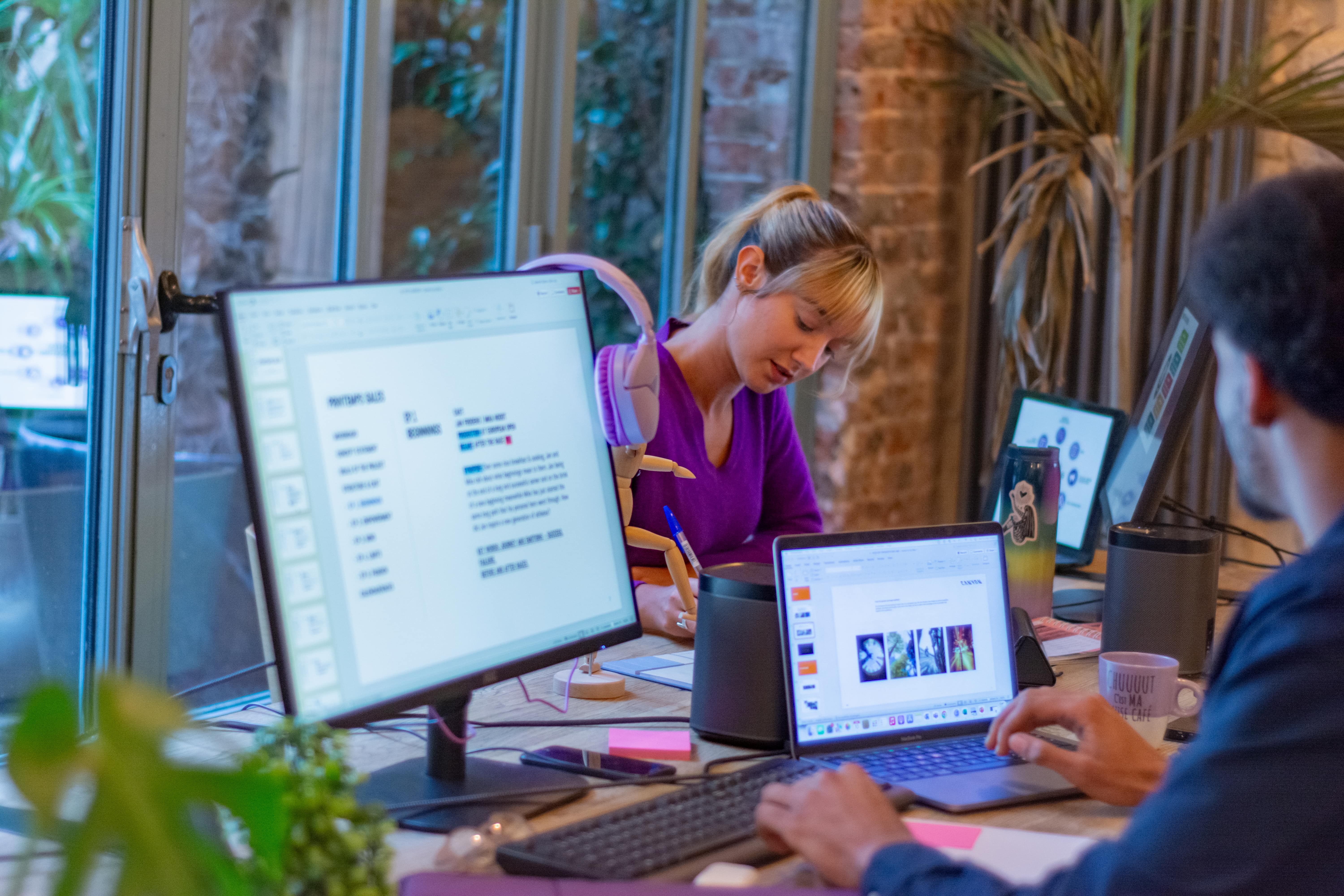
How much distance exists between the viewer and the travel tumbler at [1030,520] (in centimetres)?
198

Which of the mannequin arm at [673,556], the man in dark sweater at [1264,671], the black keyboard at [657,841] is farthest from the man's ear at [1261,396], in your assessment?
the mannequin arm at [673,556]

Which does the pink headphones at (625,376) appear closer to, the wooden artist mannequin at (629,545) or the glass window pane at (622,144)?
the wooden artist mannequin at (629,545)

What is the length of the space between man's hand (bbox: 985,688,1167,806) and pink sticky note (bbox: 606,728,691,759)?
305mm

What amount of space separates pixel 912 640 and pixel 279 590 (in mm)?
646

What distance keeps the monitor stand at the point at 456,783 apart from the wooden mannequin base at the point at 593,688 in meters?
0.27

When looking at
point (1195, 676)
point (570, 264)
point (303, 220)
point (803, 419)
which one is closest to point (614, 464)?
point (570, 264)

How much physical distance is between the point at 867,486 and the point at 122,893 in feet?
11.0

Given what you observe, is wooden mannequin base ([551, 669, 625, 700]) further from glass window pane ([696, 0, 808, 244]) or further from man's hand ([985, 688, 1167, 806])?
glass window pane ([696, 0, 808, 244])

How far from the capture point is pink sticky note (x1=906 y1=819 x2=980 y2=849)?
116cm

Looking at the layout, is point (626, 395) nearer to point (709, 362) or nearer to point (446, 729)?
point (446, 729)

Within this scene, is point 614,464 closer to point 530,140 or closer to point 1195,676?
point 1195,676

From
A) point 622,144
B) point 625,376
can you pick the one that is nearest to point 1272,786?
point 625,376

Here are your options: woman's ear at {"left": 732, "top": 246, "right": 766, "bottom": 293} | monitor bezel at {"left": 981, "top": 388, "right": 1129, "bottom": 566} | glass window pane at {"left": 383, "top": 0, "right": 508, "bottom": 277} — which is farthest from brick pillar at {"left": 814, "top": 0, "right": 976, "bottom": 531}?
woman's ear at {"left": 732, "top": 246, "right": 766, "bottom": 293}

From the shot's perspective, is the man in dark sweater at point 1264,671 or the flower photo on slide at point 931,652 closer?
the man in dark sweater at point 1264,671
